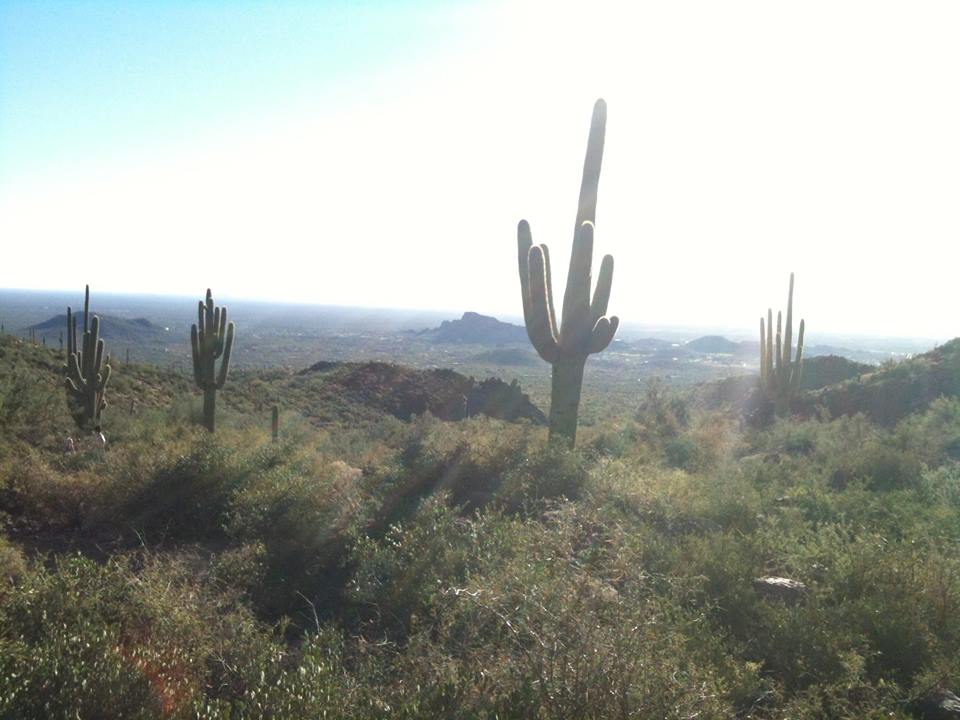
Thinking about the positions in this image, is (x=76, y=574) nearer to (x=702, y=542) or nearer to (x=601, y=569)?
(x=601, y=569)

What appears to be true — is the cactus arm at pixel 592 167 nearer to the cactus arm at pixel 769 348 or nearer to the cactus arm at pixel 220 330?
the cactus arm at pixel 220 330

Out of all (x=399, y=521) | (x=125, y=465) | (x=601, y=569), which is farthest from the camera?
(x=125, y=465)

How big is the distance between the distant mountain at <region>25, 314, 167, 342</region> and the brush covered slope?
73807mm

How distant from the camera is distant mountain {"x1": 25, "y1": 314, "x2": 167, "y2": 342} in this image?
7525cm

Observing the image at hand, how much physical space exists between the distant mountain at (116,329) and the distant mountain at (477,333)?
3526cm

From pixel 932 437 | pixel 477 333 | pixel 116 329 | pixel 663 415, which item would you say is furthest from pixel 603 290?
pixel 477 333

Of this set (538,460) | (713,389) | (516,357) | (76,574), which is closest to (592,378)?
(516,357)

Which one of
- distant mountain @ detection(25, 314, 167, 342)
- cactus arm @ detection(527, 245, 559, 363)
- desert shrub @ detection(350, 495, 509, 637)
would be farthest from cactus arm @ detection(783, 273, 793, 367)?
distant mountain @ detection(25, 314, 167, 342)

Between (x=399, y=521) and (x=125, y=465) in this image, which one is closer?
(x=399, y=521)

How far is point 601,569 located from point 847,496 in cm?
401

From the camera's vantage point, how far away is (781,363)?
20.2 m

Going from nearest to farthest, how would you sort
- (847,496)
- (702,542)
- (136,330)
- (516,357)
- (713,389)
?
(702,542) < (847,496) < (713,389) < (516,357) < (136,330)

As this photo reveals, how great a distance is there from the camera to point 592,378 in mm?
57438

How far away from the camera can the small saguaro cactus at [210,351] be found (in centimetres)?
1522
